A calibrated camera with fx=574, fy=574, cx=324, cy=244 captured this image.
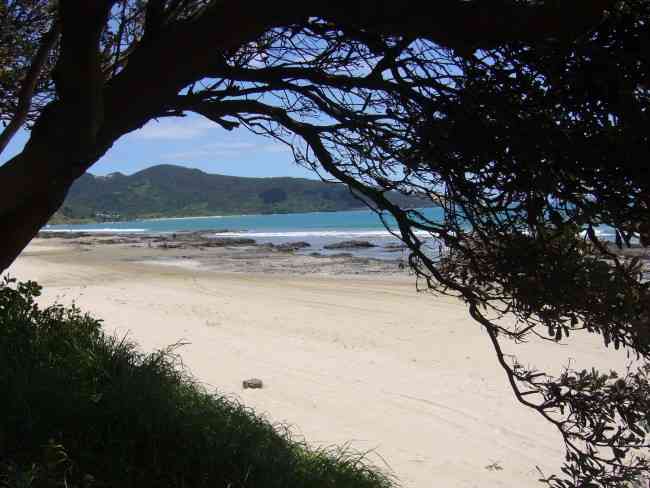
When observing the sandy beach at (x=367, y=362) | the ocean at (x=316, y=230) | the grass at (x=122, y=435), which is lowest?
the sandy beach at (x=367, y=362)

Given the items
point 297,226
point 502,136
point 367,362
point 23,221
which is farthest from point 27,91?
point 297,226

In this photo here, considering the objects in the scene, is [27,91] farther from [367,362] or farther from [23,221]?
[367,362]

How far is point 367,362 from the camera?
29.8 ft

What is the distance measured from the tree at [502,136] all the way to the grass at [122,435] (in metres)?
0.95

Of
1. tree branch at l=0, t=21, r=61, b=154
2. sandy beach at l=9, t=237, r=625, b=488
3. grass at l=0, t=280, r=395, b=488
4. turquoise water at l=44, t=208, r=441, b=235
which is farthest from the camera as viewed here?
turquoise water at l=44, t=208, r=441, b=235

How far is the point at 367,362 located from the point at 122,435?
6.20m

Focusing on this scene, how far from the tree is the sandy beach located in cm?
282

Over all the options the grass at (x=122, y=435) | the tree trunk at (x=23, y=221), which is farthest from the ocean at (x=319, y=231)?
the tree trunk at (x=23, y=221)

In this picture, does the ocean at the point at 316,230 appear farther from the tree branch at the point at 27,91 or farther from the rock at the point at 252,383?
the tree branch at the point at 27,91

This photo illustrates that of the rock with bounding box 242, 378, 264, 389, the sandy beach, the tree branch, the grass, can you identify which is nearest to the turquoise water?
the sandy beach

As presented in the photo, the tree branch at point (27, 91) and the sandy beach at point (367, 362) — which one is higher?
the tree branch at point (27, 91)

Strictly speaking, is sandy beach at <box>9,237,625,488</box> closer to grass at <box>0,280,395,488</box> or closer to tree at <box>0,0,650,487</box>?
grass at <box>0,280,395,488</box>

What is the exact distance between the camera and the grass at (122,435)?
2.90 m

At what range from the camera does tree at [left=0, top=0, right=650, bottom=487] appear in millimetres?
2242
